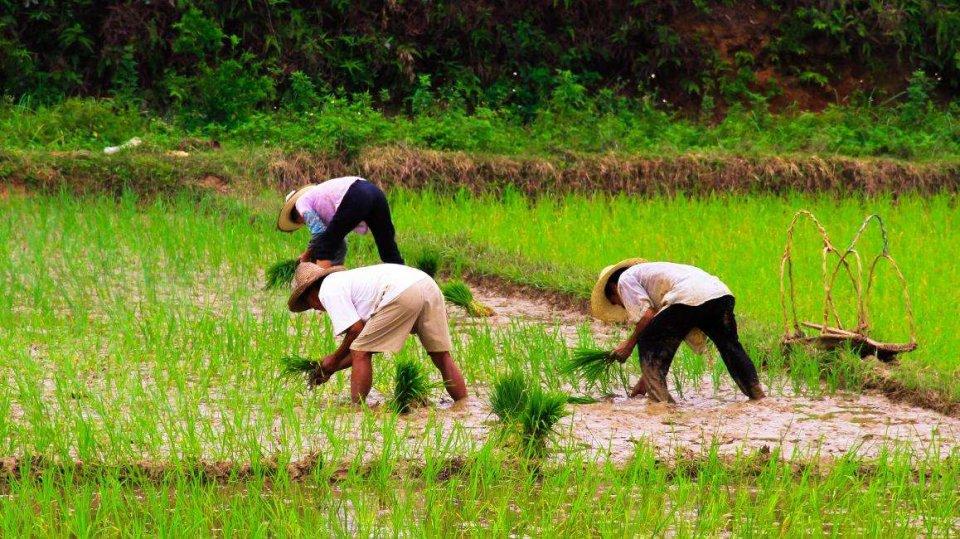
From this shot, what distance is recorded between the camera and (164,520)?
11.2 ft

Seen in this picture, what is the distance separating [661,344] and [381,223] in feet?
4.86

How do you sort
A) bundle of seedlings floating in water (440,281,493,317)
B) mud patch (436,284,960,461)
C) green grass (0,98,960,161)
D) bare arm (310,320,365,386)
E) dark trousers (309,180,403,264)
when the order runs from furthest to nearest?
green grass (0,98,960,161) < bundle of seedlings floating in water (440,281,493,317) < dark trousers (309,180,403,264) < bare arm (310,320,365,386) < mud patch (436,284,960,461)

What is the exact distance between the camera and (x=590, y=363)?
5.06m

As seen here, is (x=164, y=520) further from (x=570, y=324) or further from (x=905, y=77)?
(x=905, y=77)

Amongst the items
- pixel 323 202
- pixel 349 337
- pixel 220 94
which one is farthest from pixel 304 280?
pixel 220 94

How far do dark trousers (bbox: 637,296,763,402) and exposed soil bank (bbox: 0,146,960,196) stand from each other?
4.97 meters

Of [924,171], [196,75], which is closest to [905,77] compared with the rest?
[924,171]

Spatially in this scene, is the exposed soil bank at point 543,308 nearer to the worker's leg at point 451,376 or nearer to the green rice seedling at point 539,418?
the worker's leg at point 451,376

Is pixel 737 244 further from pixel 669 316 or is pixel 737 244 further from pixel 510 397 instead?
pixel 510 397

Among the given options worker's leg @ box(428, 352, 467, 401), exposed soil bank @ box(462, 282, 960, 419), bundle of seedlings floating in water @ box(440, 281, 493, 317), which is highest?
worker's leg @ box(428, 352, 467, 401)

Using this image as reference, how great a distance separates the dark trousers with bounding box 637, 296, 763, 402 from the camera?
4871 millimetres

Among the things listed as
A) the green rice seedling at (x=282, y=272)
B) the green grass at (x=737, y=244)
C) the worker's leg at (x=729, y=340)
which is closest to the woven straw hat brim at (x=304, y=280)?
the green rice seedling at (x=282, y=272)

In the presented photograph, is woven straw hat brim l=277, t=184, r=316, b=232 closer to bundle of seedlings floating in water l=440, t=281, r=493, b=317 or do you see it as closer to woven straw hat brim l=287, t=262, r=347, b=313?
bundle of seedlings floating in water l=440, t=281, r=493, b=317

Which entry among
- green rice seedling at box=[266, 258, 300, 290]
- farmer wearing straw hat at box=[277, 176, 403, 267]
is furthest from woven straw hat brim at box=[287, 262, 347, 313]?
green rice seedling at box=[266, 258, 300, 290]
